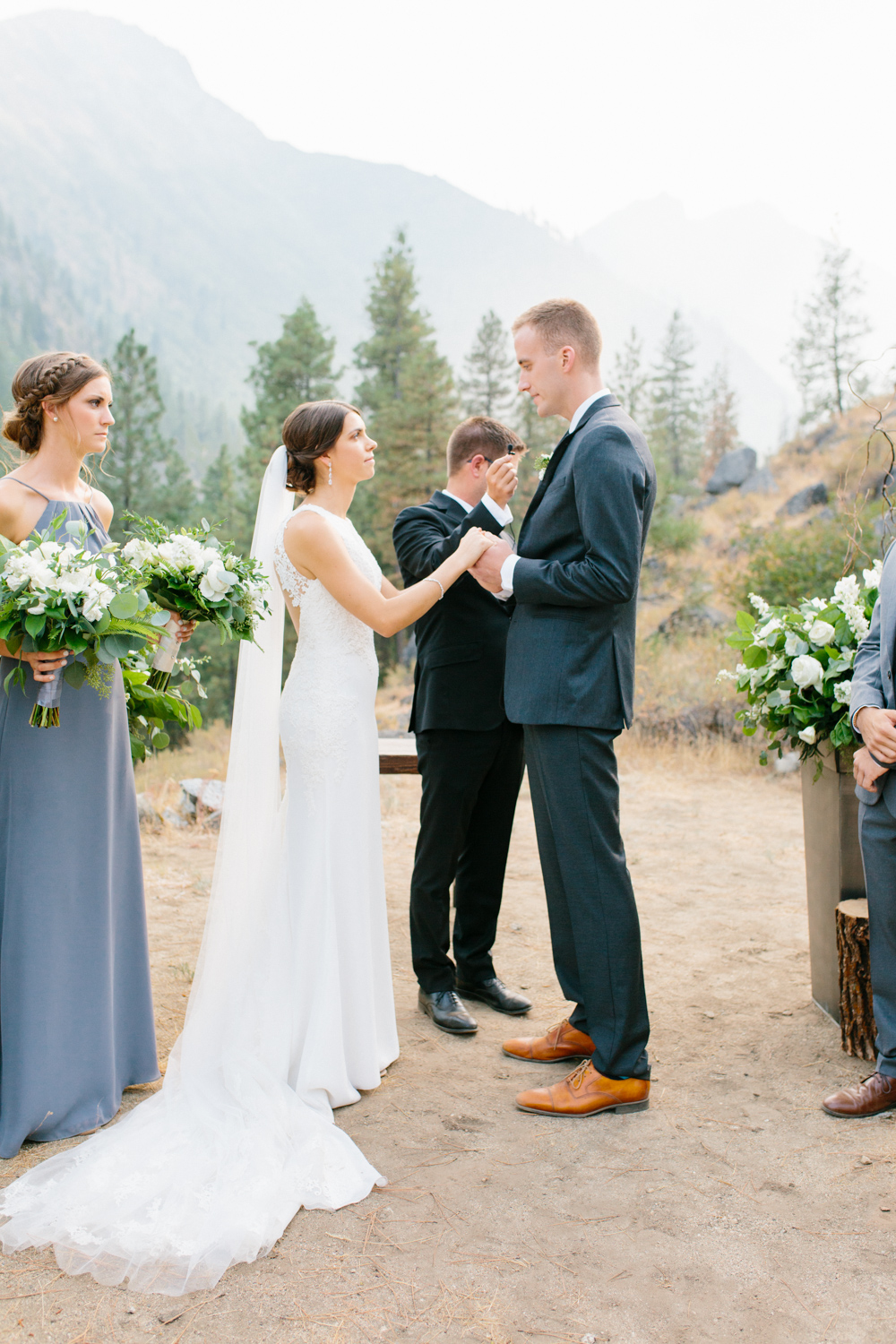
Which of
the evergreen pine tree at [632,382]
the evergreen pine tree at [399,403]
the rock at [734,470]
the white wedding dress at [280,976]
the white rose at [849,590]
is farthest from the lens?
the evergreen pine tree at [632,382]

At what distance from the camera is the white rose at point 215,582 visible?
312 cm

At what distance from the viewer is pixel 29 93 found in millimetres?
A: 178500

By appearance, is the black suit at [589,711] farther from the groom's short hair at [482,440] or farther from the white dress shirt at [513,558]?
the groom's short hair at [482,440]

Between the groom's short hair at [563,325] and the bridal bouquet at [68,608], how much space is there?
1.58 metres

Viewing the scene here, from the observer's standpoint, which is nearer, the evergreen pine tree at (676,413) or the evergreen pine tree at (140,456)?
the evergreen pine tree at (140,456)

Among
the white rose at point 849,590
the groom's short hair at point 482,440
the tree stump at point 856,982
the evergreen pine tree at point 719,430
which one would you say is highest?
the evergreen pine tree at point 719,430

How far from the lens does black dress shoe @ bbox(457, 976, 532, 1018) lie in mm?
4055

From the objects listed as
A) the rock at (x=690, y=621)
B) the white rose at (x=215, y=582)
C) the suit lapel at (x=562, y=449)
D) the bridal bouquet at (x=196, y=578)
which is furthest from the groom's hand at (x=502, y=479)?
the rock at (x=690, y=621)

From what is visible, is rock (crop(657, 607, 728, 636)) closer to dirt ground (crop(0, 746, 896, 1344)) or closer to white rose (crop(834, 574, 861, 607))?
dirt ground (crop(0, 746, 896, 1344))

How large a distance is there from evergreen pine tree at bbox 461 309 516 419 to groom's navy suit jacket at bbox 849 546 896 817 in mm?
36142

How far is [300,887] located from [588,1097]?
120 cm

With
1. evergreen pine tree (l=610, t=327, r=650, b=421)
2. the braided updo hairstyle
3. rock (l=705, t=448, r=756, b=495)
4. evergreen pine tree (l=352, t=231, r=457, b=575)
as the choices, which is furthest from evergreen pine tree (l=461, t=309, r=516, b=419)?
the braided updo hairstyle

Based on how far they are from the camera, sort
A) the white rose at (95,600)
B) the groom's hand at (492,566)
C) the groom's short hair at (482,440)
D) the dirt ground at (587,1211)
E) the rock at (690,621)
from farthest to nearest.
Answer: the rock at (690,621), the groom's short hair at (482,440), the groom's hand at (492,566), the white rose at (95,600), the dirt ground at (587,1211)

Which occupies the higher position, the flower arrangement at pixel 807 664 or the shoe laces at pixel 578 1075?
the flower arrangement at pixel 807 664
